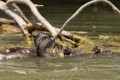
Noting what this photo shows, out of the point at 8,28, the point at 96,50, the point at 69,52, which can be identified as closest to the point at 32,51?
the point at 69,52

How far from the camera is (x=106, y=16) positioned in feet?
79.2

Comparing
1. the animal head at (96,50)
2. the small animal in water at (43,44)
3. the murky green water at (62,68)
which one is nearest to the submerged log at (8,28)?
the murky green water at (62,68)

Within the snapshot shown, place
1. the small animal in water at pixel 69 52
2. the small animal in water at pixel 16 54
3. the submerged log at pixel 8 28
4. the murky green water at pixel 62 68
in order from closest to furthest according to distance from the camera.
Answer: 1. the murky green water at pixel 62 68
2. the small animal in water at pixel 16 54
3. the small animal in water at pixel 69 52
4. the submerged log at pixel 8 28

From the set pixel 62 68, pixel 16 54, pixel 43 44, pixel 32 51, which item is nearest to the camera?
pixel 62 68

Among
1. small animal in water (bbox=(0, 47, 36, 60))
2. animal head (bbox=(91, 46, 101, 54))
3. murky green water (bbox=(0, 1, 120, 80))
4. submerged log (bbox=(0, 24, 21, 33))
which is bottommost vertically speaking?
murky green water (bbox=(0, 1, 120, 80))

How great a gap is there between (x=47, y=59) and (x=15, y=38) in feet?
14.0

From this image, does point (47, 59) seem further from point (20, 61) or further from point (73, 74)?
point (73, 74)

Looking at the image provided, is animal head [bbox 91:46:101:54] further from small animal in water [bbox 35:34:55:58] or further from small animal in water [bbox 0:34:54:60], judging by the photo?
small animal in water [bbox 0:34:54:60]

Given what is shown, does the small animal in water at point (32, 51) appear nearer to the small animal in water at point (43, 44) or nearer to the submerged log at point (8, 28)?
the small animal in water at point (43, 44)

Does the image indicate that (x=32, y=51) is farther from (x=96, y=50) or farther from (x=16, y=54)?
(x=96, y=50)

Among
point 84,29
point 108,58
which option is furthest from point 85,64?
point 84,29

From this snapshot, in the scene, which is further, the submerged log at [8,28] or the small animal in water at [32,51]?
the submerged log at [8,28]

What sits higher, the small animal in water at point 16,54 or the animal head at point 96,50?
the small animal in water at point 16,54

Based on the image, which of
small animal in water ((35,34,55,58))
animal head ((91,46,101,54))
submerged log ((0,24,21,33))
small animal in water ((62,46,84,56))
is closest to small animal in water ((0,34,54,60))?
small animal in water ((35,34,55,58))
